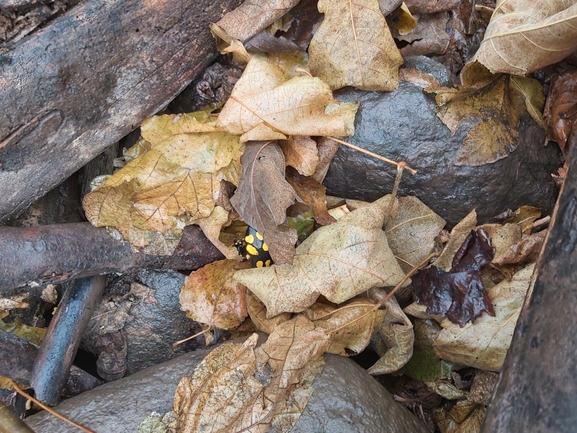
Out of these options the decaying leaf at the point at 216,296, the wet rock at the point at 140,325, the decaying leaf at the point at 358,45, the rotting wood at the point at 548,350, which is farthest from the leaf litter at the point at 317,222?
the rotting wood at the point at 548,350

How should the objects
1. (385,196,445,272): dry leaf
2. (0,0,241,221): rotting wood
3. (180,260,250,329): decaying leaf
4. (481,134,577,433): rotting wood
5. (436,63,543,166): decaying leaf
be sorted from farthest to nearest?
1. (180,260,250,329): decaying leaf
2. (385,196,445,272): dry leaf
3. (436,63,543,166): decaying leaf
4. (0,0,241,221): rotting wood
5. (481,134,577,433): rotting wood

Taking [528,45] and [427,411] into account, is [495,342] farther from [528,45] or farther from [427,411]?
[528,45]

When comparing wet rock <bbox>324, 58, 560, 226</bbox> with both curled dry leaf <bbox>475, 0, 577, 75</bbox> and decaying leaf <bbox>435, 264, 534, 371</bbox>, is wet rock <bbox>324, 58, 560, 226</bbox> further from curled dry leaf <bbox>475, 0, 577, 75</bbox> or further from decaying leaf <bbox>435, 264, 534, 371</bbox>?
decaying leaf <bbox>435, 264, 534, 371</bbox>

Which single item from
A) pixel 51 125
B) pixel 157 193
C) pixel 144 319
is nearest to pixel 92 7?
pixel 51 125

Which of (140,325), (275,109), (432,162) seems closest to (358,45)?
(275,109)

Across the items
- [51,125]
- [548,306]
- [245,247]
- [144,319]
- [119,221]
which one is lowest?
[144,319]

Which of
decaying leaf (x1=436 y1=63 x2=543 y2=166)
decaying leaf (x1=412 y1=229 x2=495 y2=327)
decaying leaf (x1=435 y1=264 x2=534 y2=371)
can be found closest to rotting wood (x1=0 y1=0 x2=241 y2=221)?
decaying leaf (x1=436 y1=63 x2=543 y2=166)
